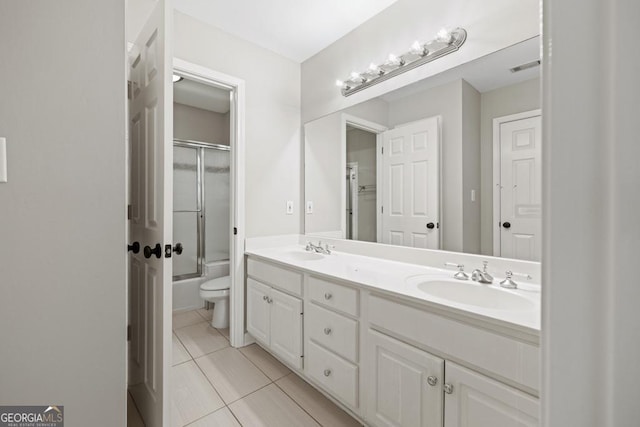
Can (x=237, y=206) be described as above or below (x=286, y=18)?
below

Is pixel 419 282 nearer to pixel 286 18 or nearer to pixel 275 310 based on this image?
pixel 275 310

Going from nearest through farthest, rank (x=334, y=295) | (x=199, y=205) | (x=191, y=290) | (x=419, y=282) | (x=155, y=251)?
(x=155, y=251) < (x=419, y=282) < (x=334, y=295) < (x=191, y=290) < (x=199, y=205)

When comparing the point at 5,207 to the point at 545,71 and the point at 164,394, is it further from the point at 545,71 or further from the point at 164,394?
the point at 545,71

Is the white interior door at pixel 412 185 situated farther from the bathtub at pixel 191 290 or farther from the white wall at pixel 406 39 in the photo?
the bathtub at pixel 191 290

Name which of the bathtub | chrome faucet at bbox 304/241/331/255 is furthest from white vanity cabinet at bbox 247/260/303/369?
the bathtub

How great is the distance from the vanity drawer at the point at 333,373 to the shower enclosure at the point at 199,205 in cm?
223

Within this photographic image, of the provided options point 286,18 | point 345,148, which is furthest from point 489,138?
point 286,18

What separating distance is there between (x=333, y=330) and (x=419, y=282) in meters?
0.51

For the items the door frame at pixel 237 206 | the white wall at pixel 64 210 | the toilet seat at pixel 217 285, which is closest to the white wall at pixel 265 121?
the door frame at pixel 237 206

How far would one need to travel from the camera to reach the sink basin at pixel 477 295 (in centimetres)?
115

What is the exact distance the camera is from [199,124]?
3.74 meters

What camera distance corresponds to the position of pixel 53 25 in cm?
91

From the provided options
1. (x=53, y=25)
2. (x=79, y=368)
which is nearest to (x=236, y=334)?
(x=79, y=368)

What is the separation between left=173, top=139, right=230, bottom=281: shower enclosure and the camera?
10.8ft
